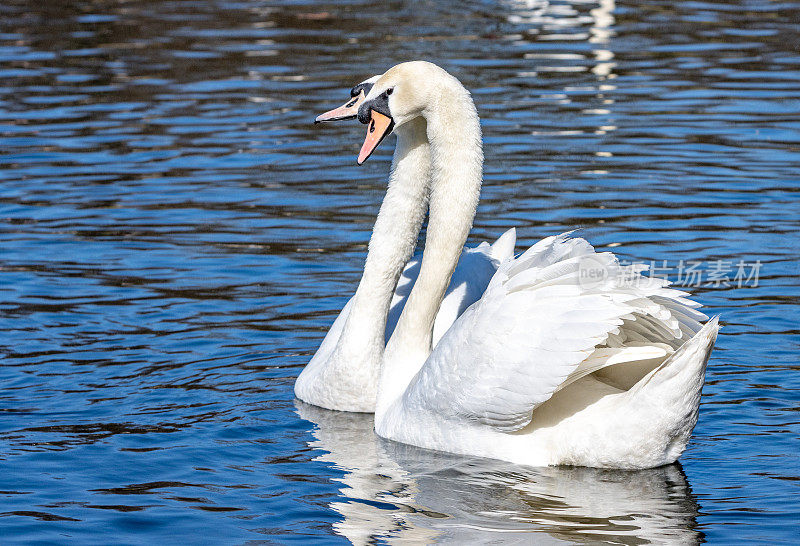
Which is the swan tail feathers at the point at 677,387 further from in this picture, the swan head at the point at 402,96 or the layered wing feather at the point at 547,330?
the swan head at the point at 402,96

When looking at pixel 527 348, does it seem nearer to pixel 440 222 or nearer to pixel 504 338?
pixel 504 338

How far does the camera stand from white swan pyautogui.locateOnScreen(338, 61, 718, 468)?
6312 mm

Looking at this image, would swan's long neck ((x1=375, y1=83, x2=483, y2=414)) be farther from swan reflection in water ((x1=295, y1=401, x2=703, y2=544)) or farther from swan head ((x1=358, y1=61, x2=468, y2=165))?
swan reflection in water ((x1=295, y1=401, x2=703, y2=544))

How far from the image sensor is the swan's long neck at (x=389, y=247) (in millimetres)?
7859

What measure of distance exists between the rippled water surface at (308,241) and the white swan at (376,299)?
0.50 ft

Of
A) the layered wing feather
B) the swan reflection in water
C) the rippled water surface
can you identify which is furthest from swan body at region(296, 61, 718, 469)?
the rippled water surface

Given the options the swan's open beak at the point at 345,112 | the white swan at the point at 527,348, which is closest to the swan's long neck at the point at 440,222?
the white swan at the point at 527,348

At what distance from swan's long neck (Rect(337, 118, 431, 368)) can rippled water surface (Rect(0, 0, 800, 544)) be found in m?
0.45

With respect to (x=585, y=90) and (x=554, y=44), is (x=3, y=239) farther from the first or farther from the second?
(x=554, y=44)

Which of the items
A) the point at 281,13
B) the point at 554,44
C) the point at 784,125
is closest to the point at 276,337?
the point at 784,125

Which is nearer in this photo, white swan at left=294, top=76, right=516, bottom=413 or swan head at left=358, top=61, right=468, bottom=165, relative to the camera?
swan head at left=358, top=61, right=468, bottom=165

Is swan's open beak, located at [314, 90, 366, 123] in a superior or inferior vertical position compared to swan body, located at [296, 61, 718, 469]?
superior

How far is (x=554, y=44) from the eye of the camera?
20625mm

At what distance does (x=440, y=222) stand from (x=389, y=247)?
0.55 meters
